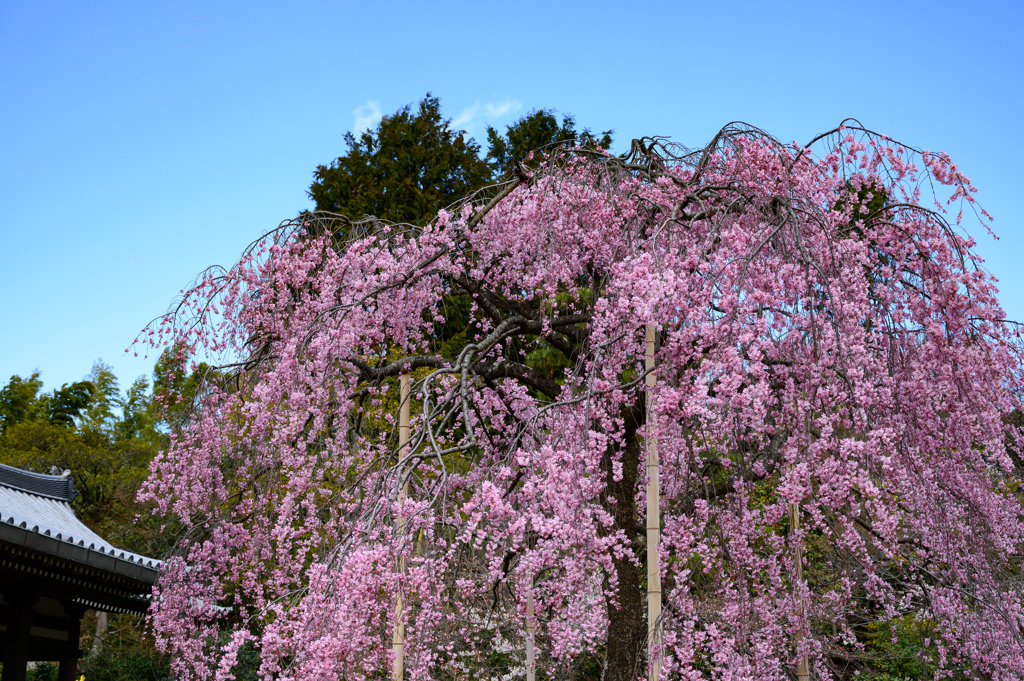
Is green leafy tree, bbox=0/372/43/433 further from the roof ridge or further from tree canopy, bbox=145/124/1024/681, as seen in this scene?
tree canopy, bbox=145/124/1024/681

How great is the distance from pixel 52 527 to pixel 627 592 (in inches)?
235

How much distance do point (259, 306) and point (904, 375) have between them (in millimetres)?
4689

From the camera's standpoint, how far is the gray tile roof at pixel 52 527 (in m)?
6.07

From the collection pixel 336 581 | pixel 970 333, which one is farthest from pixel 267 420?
pixel 970 333

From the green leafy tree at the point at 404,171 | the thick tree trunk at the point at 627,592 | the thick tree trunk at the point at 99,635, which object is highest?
the green leafy tree at the point at 404,171

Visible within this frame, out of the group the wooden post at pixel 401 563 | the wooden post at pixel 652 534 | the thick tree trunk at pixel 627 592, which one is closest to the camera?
the wooden post at pixel 401 563

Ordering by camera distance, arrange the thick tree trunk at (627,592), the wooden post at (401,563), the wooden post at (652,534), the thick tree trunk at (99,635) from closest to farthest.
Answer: the wooden post at (401,563) → the wooden post at (652,534) → the thick tree trunk at (627,592) → the thick tree trunk at (99,635)

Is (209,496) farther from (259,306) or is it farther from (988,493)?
(988,493)

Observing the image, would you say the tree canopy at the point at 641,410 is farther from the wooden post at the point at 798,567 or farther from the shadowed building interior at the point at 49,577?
the shadowed building interior at the point at 49,577

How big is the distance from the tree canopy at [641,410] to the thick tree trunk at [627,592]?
0.03 m

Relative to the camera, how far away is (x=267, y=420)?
5723 millimetres

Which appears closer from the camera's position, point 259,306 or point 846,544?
point 846,544

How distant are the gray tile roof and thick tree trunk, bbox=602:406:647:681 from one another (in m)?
4.29

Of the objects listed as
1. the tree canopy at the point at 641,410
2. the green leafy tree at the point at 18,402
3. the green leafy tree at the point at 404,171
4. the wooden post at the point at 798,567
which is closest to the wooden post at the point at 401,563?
the tree canopy at the point at 641,410
